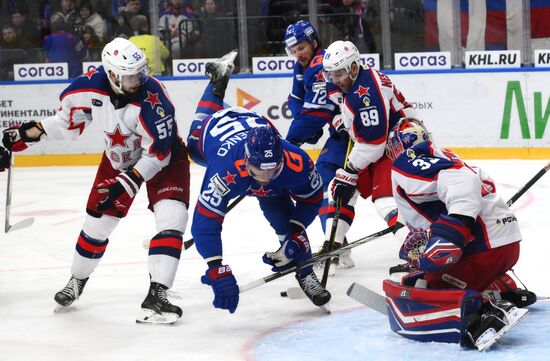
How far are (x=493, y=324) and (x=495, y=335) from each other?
0.04 m

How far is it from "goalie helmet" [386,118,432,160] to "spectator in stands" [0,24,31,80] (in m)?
6.26

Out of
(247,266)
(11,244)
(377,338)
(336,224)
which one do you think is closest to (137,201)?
(11,244)

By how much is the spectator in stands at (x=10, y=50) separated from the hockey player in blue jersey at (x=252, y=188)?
5542 mm

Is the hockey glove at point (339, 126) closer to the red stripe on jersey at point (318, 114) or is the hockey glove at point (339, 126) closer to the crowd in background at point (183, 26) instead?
the red stripe on jersey at point (318, 114)

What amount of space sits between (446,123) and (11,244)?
3.98m

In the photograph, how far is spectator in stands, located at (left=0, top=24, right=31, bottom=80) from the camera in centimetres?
962

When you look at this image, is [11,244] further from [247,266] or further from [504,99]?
[504,99]

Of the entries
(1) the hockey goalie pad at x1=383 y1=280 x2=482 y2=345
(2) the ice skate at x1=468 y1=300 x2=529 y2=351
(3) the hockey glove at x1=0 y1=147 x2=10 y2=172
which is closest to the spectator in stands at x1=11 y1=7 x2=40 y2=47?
(3) the hockey glove at x1=0 y1=147 x2=10 y2=172

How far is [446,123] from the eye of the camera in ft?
28.5

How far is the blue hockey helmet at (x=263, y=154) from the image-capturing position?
387 centimetres

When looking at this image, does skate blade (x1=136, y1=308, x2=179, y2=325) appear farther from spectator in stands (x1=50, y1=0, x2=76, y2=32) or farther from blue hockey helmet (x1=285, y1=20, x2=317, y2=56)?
spectator in stands (x1=50, y1=0, x2=76, y2=32)

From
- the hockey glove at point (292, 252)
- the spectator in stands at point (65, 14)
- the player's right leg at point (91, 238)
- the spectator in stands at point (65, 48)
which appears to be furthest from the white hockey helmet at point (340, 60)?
the spectator in stands at point (65, 14)

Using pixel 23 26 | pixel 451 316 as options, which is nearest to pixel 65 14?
pixel 23 26

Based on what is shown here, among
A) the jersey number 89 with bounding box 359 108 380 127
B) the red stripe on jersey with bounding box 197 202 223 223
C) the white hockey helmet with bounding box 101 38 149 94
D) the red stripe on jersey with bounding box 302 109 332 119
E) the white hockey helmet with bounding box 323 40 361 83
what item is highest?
the white hockey helmet with bounding box 101 38 149 94
